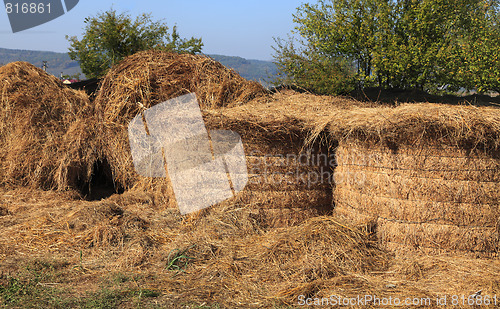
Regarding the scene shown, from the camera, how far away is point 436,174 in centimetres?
547

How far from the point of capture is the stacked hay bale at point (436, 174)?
17.4ft

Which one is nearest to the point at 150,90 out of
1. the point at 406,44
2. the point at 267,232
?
the point at 267,232

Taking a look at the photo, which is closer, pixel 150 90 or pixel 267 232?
pixel 267 232

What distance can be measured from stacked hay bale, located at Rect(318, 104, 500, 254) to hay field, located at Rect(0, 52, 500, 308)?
2cm

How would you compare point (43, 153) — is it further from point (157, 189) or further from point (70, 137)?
point (157, 189)

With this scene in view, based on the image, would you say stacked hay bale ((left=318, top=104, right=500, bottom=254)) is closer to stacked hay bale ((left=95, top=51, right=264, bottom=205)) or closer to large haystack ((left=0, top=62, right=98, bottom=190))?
stacked hay bale ((left=95, top=51, right=264, bottom=205))

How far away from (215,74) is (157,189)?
2.41 metres

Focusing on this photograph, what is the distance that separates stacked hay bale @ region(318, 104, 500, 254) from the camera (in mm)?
5289

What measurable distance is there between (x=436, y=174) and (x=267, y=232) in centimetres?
231

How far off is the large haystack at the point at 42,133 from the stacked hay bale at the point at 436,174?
18.8 feet
